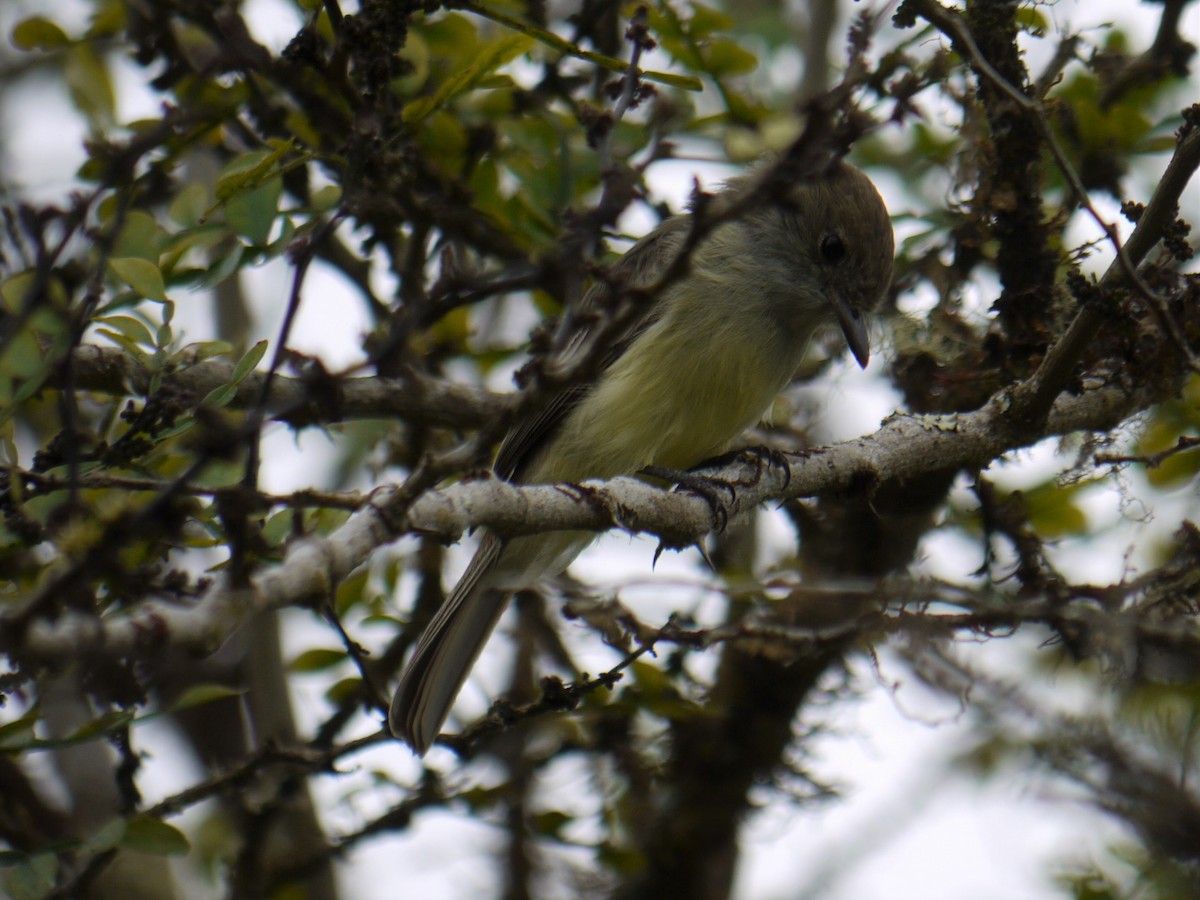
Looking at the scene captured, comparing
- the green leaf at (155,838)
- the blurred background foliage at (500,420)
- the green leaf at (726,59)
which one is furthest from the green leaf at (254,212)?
the green leaf at (726,59)

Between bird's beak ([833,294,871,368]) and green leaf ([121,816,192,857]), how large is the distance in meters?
3.03

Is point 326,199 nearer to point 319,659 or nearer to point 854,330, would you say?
Result: point 319,659

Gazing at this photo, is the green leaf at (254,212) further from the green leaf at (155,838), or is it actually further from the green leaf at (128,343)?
the green leaf at (155,838)

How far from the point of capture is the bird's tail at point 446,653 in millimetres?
4504

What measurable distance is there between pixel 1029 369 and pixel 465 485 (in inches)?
88.6

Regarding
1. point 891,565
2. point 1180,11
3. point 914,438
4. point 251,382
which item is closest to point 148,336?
point 251,382

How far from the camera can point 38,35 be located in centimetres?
460

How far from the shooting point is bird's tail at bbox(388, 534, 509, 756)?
177 inches

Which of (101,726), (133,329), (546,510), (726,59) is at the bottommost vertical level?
(101,726)

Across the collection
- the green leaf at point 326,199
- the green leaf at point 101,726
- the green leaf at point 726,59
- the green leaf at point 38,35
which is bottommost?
the green leaf at point 101,726

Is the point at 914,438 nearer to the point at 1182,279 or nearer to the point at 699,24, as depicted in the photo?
the point at 1182,279

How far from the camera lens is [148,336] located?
11.9 feet

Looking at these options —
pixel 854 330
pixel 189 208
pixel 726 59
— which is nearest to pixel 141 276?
pixel 189 208

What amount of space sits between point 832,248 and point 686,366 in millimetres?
961
